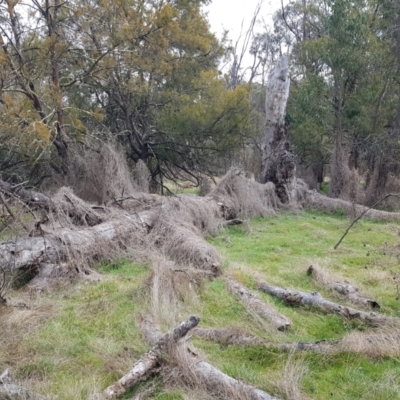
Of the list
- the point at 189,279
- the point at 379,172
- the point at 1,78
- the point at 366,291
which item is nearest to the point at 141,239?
the point at 189,279

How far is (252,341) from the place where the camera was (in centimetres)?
355

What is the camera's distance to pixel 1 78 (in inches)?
304

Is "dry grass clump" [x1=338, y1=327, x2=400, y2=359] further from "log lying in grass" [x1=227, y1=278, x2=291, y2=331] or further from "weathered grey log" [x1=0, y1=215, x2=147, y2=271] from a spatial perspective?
"weathered grey log" [x1=0, y1=215, x2=147, y2=271]

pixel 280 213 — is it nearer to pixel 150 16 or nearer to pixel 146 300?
pixel 150 16

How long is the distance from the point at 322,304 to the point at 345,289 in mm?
596

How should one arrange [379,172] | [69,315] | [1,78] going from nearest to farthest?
[69,315]
[1,78]
[379,172]

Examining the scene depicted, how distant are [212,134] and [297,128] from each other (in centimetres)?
450

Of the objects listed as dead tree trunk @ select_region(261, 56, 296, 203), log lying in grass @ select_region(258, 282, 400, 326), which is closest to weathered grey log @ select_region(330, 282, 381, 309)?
log lying in grass @ select_region(258, 282, 400, 326)

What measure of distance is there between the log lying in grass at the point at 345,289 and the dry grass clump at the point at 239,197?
175 inches

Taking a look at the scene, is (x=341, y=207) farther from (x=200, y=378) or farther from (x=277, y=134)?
(x=200, y=378)

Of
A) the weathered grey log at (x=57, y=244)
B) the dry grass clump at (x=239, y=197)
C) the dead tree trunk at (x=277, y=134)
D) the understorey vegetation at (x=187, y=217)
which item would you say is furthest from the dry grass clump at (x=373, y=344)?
the dead tree trunk at (x=277, y=134)

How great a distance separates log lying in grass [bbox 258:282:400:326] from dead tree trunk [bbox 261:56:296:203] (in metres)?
7.42

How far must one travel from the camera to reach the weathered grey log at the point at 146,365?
2.84 m

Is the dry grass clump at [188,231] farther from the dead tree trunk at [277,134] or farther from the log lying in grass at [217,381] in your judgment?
the dead tree trunk at [277,134]
